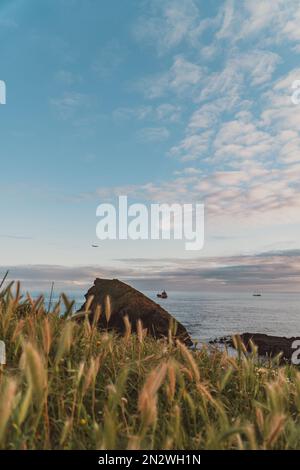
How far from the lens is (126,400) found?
12.4ft

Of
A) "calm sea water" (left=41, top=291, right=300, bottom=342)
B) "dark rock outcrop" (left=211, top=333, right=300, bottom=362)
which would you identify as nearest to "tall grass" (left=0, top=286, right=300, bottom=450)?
"calm sea water" (left=41, top=291, right=300, bottom=342)

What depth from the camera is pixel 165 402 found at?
13.7ft

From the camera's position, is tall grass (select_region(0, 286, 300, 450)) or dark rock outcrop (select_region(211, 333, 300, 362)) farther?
dark rock outcrop (select_region(211, 333, 300, 362))

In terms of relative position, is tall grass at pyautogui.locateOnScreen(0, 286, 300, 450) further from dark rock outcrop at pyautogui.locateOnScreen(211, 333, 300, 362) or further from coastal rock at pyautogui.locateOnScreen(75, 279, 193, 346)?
dark rock outcrop at pyautogui.locateOnScreen(211, 333, 300, 362)

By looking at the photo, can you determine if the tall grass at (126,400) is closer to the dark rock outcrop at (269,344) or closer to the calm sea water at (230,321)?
the calm sea water at (230,321)

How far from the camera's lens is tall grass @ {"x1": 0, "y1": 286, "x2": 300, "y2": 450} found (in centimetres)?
266

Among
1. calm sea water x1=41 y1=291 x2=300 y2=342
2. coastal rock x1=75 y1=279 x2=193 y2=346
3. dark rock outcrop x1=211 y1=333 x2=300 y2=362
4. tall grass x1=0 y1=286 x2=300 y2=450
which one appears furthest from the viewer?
calm sea water x1=41 y1=291 x2=300 y2=342

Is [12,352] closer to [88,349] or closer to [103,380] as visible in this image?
[88,349]

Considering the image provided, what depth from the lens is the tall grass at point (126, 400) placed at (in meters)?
2.66

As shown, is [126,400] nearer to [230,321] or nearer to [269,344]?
[269,344]

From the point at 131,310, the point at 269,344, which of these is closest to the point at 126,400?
the point at 131,310
